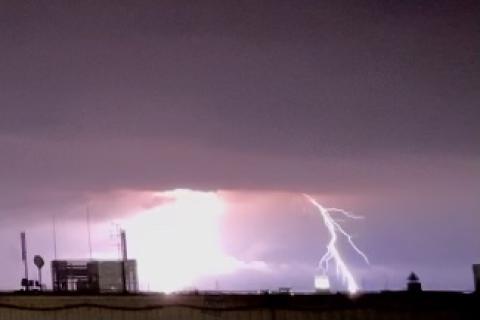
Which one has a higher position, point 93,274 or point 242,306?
point 93,274

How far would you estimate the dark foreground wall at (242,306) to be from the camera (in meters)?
17.7

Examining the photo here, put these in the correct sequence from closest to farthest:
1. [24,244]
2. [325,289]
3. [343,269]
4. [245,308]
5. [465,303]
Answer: [465,303] → [245,308] → [325,289] → [343,269] → [24,244]

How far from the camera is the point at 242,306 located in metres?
19.0

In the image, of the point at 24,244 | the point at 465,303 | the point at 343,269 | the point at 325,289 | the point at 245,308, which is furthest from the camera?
the point at 24,244

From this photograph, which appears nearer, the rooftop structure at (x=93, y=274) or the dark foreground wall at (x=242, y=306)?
the dark foreground wall at (x=242, y=306)

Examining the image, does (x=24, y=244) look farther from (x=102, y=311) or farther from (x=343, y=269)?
(x=343, y=269)

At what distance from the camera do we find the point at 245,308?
62.4 feet

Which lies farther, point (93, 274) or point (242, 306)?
point (93, 274)

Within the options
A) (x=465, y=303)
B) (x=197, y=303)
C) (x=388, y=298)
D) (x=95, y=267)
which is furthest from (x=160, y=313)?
(x=95, y=267)

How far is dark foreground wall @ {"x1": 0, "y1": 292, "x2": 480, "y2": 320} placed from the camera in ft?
58.0

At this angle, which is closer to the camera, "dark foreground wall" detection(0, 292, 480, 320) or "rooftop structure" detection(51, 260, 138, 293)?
"dark foreground wall" detection(0, 292, 480, 320)

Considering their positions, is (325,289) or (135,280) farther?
(135,280)

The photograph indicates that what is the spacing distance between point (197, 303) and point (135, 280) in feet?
51.5

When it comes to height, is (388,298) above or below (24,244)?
below
